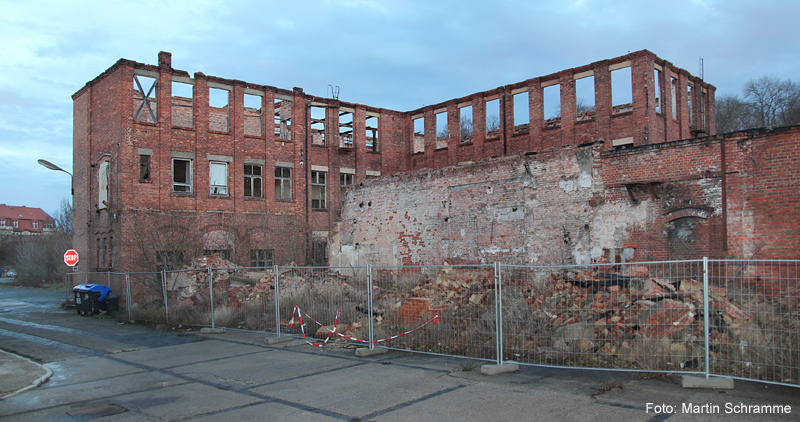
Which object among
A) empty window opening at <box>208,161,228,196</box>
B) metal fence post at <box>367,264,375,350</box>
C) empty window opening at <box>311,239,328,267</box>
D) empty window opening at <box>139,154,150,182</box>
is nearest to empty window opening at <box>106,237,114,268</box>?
empty window opening at <box>139,154,150,182</box>

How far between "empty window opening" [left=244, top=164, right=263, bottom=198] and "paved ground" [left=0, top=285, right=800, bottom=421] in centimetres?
1477

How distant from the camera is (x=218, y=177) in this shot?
2483 cm

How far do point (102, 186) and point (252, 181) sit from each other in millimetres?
6409

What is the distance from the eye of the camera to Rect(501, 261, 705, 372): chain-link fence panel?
7320mm

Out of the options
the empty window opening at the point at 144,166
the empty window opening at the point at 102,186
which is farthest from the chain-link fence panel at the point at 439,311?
the empty window opening at the point at 102,186

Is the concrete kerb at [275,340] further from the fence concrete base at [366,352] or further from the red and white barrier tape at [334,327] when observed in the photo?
the fence concrete base at [366,352]

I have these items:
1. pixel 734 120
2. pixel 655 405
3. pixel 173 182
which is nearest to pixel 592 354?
pixel 655 405

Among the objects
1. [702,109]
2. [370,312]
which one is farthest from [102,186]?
[702,109]

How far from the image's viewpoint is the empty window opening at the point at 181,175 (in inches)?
933

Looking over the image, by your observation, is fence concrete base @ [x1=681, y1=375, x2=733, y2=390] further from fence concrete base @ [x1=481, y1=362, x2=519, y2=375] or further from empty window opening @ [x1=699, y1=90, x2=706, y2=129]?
empty window opening @ [x1=699, y1=90, x2=706, y2=129]

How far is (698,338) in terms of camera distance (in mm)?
7203

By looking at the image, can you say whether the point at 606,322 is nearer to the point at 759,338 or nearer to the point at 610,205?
the point at 759,338

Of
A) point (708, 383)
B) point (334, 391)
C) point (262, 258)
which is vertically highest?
point (262, 258)

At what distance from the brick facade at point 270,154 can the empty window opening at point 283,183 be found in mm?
153
